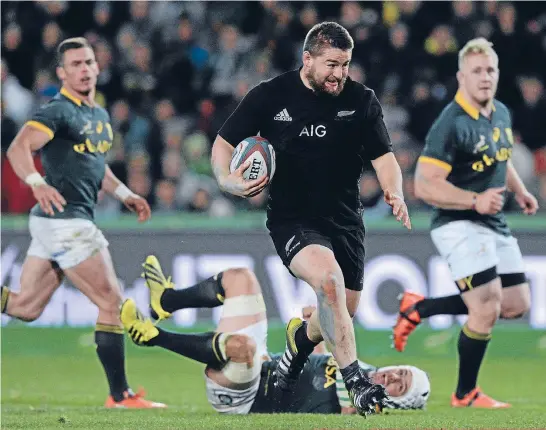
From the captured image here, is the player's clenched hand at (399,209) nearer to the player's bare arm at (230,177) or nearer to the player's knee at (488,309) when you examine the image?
the player's bare arm at (230,177)

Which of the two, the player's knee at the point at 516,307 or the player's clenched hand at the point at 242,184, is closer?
the player's clenched hand at the point at 242,184

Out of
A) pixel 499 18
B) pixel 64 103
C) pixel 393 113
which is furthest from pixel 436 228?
pixel 499 18

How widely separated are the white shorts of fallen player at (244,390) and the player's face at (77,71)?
2.45 m

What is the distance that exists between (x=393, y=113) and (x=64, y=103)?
284 inches

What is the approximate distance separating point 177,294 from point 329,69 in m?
2.57

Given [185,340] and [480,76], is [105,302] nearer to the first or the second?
[185,340]

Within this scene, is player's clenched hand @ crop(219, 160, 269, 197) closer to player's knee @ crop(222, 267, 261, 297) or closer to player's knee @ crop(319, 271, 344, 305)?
player's knee @ crop(319, 271, 344, 305)

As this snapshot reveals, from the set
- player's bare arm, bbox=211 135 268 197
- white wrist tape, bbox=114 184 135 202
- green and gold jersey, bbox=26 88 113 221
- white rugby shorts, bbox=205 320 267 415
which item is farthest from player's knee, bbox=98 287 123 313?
player's bare arm, bbox=211 135 268 197

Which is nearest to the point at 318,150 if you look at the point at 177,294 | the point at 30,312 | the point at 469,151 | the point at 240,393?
the point at 240,393

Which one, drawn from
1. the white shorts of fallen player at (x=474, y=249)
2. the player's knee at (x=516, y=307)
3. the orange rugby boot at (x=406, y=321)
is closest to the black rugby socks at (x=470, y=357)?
the player's knee at (x=516, y=307)

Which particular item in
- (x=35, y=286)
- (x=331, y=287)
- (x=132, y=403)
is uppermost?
(x=331, y=287)

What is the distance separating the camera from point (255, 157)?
8.00 meters

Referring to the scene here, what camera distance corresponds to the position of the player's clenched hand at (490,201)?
9.91m

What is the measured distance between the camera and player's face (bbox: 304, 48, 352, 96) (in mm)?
8062
